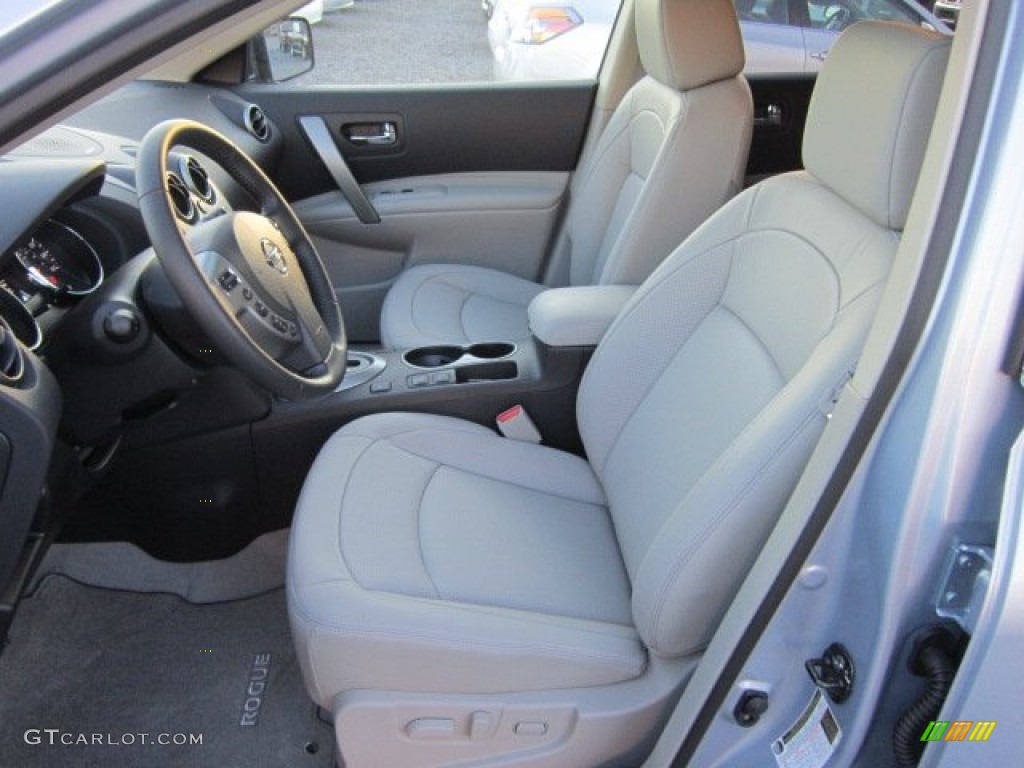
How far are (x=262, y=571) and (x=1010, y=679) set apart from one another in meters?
1.43

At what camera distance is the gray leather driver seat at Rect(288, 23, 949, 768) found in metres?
1.06

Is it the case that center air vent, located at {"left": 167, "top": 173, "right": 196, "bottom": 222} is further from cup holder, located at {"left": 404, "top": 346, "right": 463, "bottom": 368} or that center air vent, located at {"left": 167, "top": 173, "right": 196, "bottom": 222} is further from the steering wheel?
cup holder, located at {"left": 404, "top": 346, "right": 463, "bottom": 368}

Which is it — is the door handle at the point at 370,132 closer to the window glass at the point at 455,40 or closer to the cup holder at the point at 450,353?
the window glass at the point at 455,40

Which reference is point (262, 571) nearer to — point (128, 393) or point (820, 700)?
point (128, 393)

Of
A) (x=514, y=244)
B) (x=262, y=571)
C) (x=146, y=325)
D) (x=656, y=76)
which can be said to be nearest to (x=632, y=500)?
(x=146, y=325)

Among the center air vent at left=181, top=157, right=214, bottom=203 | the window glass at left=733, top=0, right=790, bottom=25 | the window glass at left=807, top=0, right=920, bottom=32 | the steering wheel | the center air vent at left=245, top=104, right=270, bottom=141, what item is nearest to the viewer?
the steering wheel

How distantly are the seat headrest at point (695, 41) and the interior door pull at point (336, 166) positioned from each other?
38.4 inches

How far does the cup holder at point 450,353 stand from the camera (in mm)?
1853

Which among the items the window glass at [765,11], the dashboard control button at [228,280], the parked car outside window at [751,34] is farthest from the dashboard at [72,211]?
the window glass at [765,11]

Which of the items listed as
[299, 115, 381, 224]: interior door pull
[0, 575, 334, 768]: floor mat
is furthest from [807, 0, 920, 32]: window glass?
[0, 575, 334, 768]: floor mat

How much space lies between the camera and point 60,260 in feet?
5.01

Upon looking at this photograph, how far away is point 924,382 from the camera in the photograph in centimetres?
85

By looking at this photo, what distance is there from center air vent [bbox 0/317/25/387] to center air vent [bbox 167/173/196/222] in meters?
0.34

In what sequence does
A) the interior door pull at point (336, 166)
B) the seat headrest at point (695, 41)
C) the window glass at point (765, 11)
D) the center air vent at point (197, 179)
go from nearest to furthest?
the center air vent at point (197, 179) → the seat headrest at point (695, 41) → the interior door pull at point (336, 166) → the window glass at point (765, 11)
